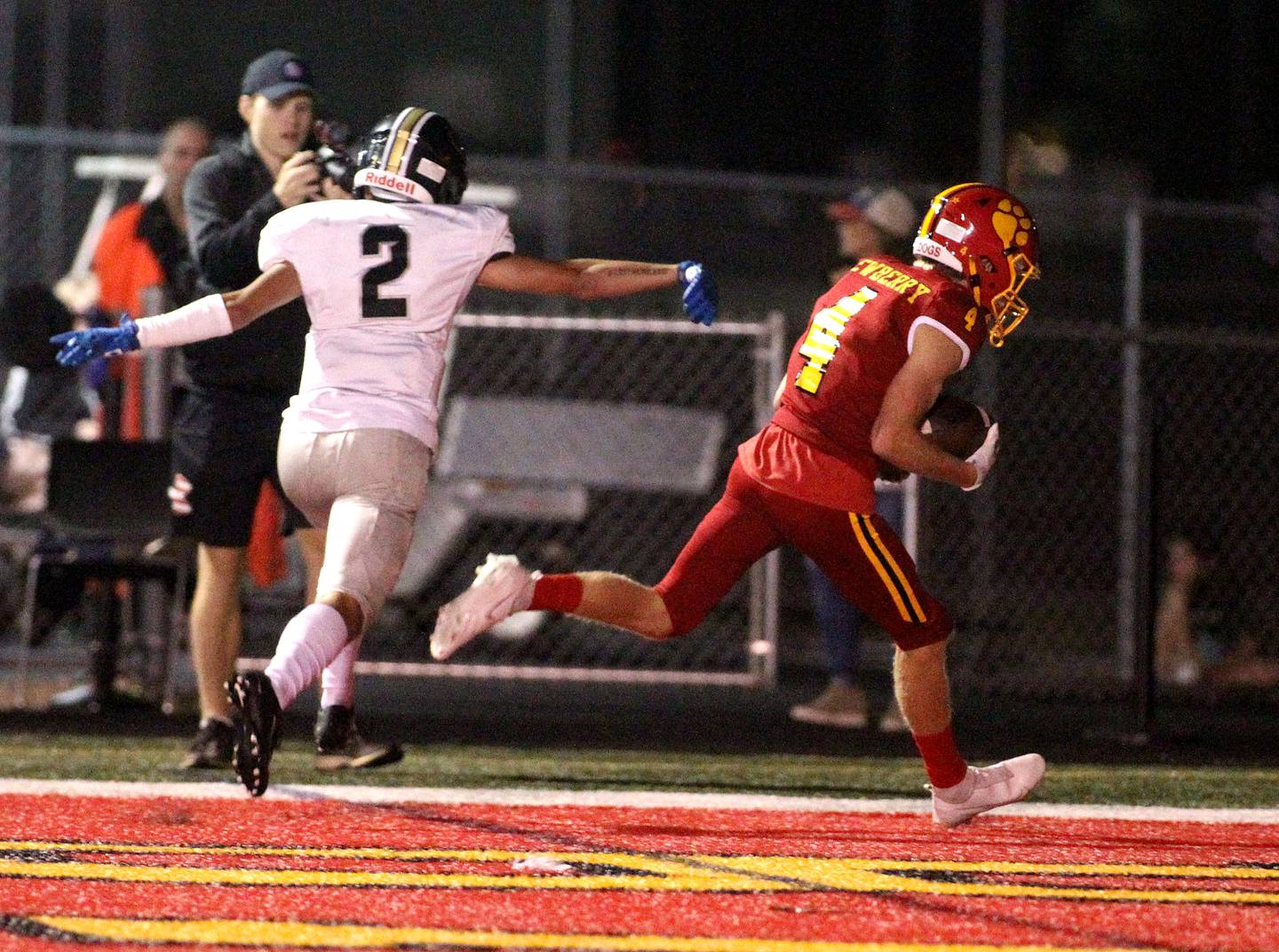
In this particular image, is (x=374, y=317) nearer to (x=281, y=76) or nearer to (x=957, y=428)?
(x=957, y=428)

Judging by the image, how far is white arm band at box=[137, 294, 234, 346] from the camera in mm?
5578

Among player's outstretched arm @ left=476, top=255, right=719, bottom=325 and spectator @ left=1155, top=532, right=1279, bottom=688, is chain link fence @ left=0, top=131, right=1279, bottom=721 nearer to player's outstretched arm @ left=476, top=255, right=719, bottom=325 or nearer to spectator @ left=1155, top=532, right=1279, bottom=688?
spectator @ left=1155, top=532, right=1279, bottom=688

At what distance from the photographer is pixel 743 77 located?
589 inches

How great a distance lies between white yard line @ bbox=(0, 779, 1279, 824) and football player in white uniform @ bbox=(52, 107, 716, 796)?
0.90 metres

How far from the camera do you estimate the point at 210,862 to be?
496cm

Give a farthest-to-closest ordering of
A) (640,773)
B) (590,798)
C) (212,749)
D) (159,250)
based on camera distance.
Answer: (159,250) → (640,773) → (212,749) → (590,798)

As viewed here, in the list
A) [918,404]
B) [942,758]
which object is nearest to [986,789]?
[942,758]

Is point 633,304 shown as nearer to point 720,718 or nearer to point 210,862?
point 720,718

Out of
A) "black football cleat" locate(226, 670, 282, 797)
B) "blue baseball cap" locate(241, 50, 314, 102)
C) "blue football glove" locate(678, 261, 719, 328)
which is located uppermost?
"blue baseball cap" locate(241, 50, 314, 102)

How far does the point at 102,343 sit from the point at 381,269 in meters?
0.72

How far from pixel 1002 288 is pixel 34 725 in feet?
14.7

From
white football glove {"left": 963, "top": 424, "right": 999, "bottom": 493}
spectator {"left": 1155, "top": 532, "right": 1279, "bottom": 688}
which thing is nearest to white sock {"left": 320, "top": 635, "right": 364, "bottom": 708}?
white football glove {"left": 963, "top": 424, "right": 999, "bottom": 493}

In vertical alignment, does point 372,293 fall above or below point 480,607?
above

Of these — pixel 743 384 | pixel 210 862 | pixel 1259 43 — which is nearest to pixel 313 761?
pixel 210 862
